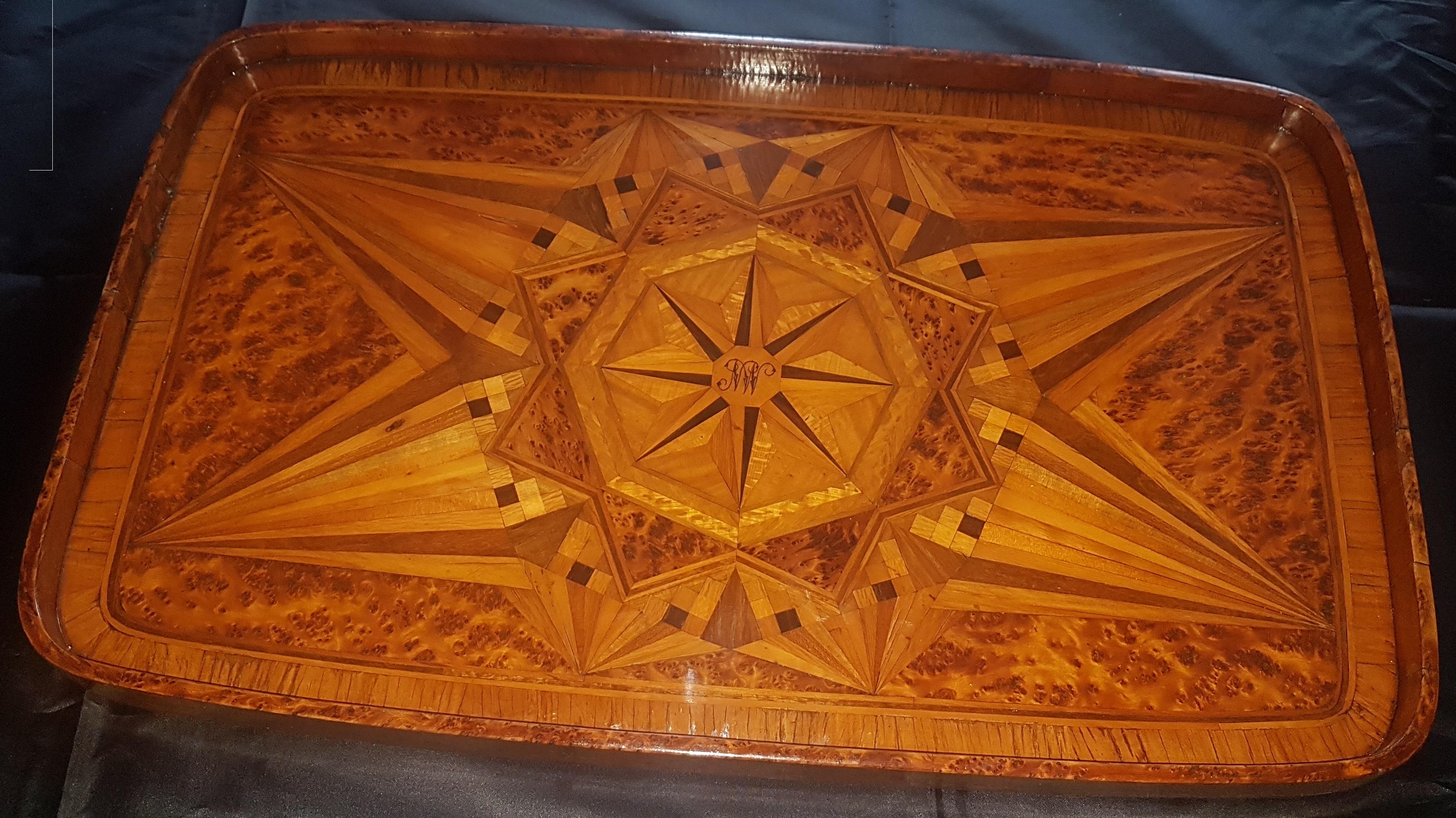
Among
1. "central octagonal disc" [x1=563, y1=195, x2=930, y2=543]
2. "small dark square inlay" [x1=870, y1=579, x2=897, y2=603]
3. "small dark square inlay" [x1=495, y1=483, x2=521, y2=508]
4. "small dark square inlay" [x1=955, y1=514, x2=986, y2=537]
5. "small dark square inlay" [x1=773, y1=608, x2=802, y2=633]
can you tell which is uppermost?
"central octagonal disc" [x1=563, y1=195, x2=930, y2=543]

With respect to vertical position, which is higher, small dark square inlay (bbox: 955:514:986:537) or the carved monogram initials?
the carved monogram initials

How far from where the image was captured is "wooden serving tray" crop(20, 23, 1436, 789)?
3.56 ft

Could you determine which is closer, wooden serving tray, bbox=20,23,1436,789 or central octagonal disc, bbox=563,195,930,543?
wooden serving tray, bbox=20,23,1436,789

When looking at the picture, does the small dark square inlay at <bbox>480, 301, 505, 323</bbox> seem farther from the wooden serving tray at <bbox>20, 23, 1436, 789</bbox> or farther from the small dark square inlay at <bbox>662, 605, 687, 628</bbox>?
the small dark square inlay at <bbox>662, 605, 687, 628</bbox>

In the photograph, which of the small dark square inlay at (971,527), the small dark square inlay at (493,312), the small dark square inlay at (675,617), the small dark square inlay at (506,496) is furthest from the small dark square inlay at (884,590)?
the small dark square inlay at (493,312)

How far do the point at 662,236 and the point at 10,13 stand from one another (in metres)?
1.38

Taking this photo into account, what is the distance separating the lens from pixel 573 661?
3.57 ft

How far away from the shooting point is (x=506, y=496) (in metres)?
1.17

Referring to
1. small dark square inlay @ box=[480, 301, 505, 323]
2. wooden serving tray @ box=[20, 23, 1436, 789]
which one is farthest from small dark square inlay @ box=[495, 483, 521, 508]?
small dark square inlay @ box=[480, 301, 505, 323]

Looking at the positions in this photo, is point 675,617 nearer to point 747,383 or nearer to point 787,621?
point 787,621

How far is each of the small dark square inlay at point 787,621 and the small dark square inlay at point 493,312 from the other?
544 mm

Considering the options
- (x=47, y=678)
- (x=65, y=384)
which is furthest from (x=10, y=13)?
(x=47, y=678)

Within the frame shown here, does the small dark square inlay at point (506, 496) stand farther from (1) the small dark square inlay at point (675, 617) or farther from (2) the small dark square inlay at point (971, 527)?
(2) the small dark square inlay at point (971, 527)

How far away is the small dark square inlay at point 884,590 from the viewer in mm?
1128
